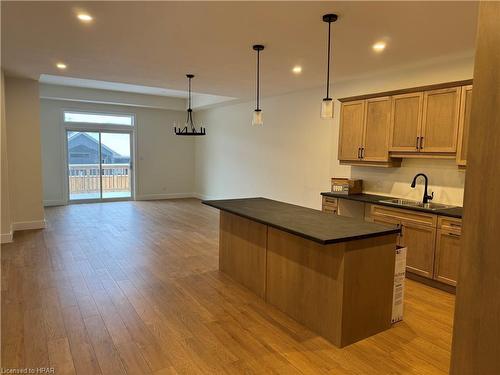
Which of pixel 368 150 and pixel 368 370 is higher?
pixel 368 150

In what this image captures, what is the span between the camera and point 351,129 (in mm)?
4832

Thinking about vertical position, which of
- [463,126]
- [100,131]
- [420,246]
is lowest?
[420,246]

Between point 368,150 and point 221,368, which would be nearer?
point 221,368

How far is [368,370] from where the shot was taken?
227 cm

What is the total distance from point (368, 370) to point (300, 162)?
4.37 m

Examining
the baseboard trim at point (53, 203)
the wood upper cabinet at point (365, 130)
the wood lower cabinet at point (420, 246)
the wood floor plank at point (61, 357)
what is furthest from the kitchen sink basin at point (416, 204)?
the baseboard trim at point (53, 203)

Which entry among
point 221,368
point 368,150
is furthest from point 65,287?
point 368,150

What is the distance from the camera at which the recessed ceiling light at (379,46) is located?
139 inches

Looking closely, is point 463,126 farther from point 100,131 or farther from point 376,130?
point 100,131

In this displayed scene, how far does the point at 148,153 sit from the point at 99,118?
1.58 meters

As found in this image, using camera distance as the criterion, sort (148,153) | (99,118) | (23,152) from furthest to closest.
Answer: (148,153) → (99,118) → (23,152)

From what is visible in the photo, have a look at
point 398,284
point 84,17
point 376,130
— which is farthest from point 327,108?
point 84,17

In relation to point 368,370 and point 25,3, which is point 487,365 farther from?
point 25,3

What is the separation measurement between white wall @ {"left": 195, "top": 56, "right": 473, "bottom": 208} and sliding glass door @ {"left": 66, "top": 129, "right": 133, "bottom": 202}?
83.9 inches
